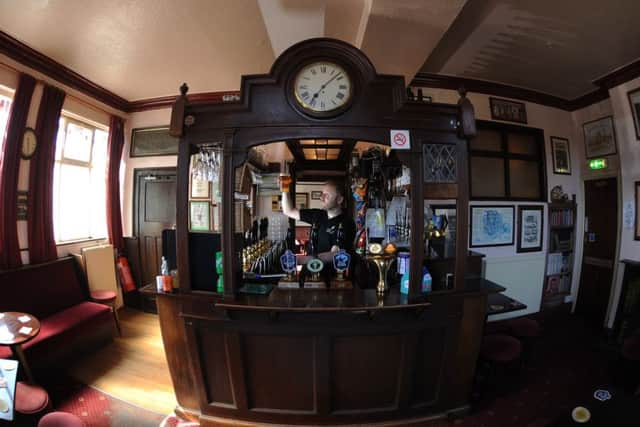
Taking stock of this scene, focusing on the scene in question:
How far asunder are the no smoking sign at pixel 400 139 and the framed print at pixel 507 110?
105 inches

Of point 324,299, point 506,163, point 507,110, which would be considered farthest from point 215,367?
point 507,110

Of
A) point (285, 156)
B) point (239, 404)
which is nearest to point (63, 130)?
point (285, 156)

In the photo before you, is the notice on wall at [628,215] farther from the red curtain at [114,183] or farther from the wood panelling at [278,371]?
the red curtain at [114,183]

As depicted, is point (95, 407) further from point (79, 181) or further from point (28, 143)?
point (79, 181)

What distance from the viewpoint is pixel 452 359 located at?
1675 millimetres

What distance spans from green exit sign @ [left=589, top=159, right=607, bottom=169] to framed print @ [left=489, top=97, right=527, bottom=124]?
120 cm

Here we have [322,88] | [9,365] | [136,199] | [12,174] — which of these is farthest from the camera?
[136,199]

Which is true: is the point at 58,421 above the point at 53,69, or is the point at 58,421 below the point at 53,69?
below

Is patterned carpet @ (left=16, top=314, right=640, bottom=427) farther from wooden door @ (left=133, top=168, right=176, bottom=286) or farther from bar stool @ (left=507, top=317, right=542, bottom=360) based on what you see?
wooden door @ (left=133, top=168, right=176, bottom=286)

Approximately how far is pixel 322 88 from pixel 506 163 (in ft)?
10.5

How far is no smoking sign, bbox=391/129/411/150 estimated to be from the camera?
1.46 metres

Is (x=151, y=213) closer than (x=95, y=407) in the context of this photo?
No

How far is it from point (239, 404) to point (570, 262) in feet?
16.2

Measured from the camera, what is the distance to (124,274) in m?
3.56
